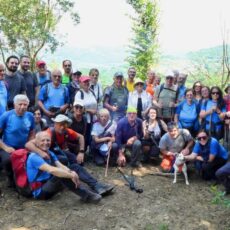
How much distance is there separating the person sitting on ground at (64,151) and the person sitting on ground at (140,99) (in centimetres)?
214

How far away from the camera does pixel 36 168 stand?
6219 mm

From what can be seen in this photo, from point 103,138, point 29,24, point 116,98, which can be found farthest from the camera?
point 29,24

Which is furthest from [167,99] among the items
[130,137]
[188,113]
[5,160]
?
[5,160]

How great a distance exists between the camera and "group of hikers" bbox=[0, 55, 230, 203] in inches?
272

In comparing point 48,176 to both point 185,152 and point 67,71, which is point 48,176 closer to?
point 185,152

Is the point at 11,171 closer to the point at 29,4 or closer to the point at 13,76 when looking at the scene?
the point at 13,76

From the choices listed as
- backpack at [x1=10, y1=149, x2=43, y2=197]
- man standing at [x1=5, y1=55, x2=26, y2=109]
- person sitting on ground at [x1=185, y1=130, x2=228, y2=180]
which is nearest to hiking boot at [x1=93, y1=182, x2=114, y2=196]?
backpack at [x1=10, y1=149, x2=43, y2=197]

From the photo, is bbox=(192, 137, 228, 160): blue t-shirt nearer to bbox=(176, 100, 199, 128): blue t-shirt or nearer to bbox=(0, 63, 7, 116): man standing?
bbox=(176, 100, 199, 128): blue t-shirt

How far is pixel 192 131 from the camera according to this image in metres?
9.19

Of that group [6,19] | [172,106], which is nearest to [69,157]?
[172,106]

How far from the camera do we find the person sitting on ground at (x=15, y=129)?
6727 millimetres

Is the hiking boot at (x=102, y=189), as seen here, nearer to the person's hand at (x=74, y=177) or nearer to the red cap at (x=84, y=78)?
the person's hand at (x=74, y=177)

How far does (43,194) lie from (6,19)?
48.3 ft

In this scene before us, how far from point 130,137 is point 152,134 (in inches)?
23.2
